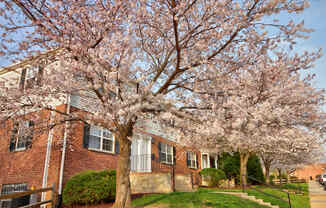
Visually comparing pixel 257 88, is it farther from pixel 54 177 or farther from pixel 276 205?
pixel 54 177

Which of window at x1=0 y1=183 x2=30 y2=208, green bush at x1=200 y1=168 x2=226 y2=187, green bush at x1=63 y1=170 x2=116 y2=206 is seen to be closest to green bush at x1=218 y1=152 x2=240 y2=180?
green bush at x1=200 y1=168 x2=226 y2=187

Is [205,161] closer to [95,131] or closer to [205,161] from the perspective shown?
[205,161]

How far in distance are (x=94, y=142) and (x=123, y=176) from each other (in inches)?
198

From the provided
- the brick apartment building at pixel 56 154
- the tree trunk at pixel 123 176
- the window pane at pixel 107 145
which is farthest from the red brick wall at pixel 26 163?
the tree trunk at pixel 123 176

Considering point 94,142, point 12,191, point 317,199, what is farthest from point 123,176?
point 317,199

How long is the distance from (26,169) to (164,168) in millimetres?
8224

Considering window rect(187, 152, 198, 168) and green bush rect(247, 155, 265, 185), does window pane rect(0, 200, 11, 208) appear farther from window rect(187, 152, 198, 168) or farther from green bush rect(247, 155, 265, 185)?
green bush rect(247, 155, 265, 185)

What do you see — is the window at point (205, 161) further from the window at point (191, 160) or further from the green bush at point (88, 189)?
the green bush at point (88, 189)

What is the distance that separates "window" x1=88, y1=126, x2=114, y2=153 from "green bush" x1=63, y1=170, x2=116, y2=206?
2.21m

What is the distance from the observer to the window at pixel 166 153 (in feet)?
53.9

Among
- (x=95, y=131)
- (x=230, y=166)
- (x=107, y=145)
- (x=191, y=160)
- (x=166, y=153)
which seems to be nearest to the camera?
(x=95, y=131)

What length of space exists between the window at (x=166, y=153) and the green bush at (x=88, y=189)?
298 inches

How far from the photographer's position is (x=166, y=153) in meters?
17.1

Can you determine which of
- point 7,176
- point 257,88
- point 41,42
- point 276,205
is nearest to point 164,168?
point 276,205
